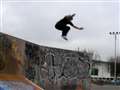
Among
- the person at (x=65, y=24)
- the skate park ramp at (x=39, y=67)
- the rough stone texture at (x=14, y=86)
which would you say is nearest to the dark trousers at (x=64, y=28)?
the person at (x=65, y=24)

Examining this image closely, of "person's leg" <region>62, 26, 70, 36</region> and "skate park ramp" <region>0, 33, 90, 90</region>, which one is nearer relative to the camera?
"skate park ramp" <region>0, 33, 90, 90</region>

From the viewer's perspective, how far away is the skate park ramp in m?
15.5

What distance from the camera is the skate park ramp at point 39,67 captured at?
15.5 meters

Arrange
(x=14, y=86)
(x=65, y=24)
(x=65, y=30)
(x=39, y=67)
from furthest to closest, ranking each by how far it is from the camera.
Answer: (x=39, y=67) → (x=65, y=30) → (x=65, y=24) → (x=14, y=86)

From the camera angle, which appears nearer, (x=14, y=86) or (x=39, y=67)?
(x=14, y=86)

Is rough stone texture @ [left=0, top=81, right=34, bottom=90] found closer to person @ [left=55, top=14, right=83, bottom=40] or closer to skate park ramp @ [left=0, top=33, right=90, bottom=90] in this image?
skate park ramp @ [left=0, top=33, right=90, bottom=90]

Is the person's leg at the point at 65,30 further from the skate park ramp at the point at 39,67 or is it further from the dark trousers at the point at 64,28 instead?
the skate park ramp at the point at 39,67

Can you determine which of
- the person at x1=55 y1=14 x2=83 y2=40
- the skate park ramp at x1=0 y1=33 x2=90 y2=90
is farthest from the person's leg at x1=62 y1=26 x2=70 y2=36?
the skate park ramp at x1=0 y1=33 x2=90 y2=90

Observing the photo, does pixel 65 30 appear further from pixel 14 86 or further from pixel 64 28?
pixel 14 86

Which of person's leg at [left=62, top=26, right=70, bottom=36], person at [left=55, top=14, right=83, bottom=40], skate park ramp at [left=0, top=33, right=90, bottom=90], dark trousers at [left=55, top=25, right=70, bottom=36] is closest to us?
skate park ramp at [left=0, top=33, right=90, bottom=90]

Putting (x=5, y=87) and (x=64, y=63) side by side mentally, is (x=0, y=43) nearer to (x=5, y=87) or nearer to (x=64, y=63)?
(x=5, y=87)

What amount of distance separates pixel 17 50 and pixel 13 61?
27.8 inches

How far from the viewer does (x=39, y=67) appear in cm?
1983

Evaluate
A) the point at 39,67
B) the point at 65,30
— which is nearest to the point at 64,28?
the point at 65,30
